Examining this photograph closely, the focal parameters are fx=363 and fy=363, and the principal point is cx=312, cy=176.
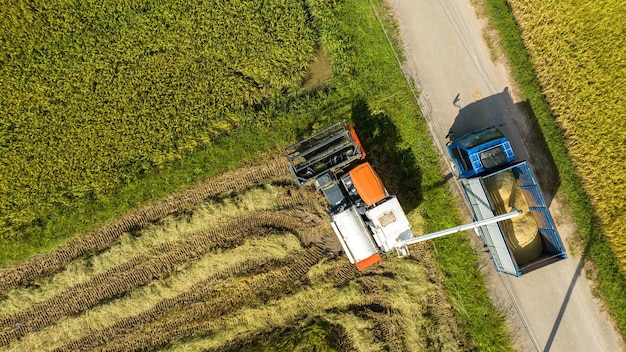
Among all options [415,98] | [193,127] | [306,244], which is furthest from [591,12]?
[193,127]

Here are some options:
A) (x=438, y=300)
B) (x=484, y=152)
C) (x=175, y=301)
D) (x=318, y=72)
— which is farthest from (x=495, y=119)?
(x=175, y=301)

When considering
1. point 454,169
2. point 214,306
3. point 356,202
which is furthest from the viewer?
point 214,306

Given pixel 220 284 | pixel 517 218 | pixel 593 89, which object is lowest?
pixel 517 218

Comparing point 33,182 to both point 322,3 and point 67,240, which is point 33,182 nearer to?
point 67,240

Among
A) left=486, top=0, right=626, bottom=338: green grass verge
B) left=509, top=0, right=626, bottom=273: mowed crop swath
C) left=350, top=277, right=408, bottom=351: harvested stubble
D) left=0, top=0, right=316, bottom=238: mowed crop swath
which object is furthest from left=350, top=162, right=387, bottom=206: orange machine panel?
left=509, top=0, right=626, bottom=273: mowed crop swath

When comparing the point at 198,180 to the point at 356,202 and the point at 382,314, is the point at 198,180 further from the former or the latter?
the point at 382,314

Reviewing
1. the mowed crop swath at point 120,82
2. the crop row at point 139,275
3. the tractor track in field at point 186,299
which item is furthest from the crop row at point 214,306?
the mowed crop swath at point 120,82
